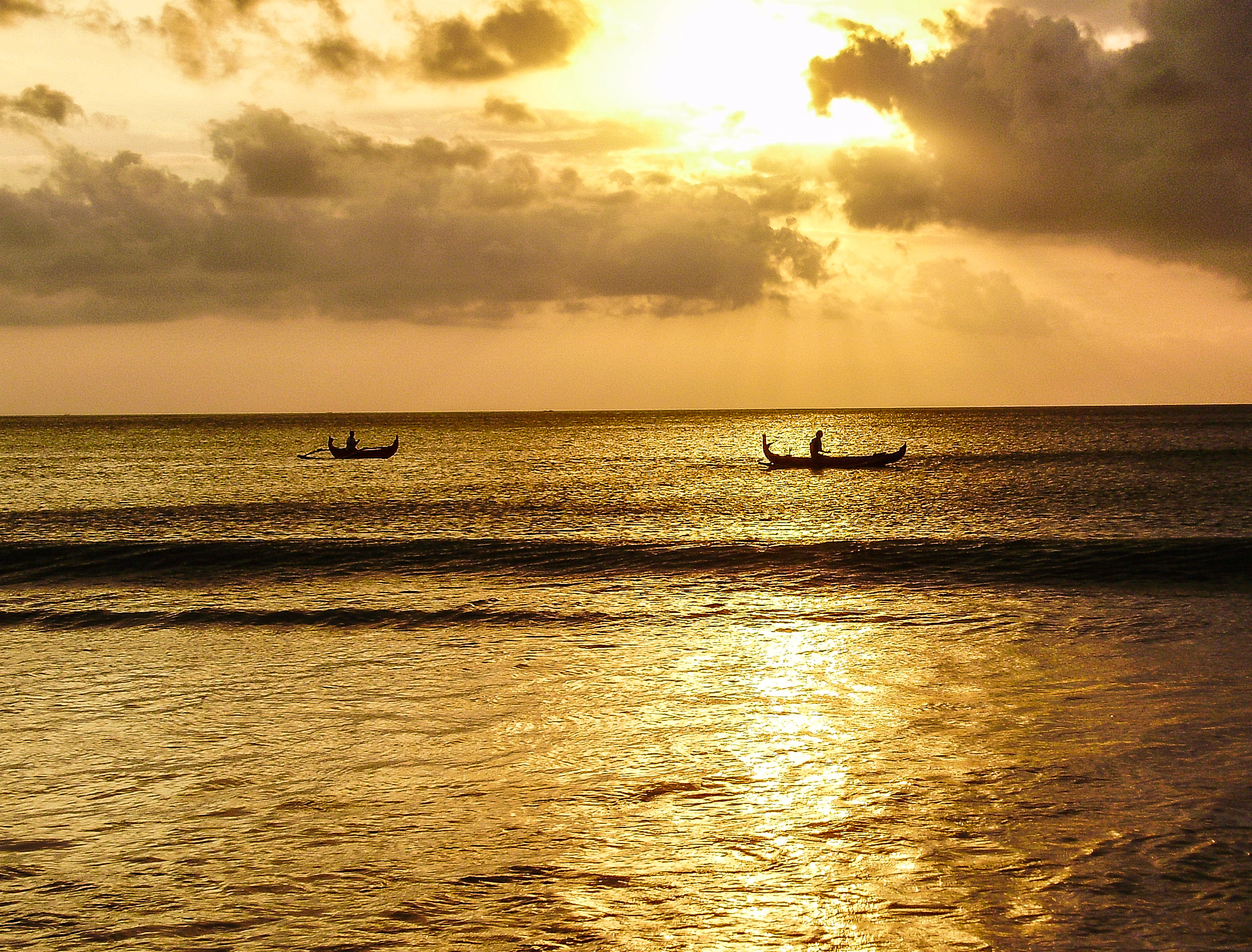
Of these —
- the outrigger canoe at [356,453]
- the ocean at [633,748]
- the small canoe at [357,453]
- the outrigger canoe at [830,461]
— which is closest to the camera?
the ocean at [633,748]

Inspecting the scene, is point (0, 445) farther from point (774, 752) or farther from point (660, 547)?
point (774, 752)

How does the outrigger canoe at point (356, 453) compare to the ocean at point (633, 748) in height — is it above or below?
above

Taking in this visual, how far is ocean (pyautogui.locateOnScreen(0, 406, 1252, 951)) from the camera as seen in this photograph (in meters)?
6.68

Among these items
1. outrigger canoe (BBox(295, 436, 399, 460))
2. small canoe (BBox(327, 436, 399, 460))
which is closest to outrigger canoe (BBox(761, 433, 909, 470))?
outrigger canoe (BBox(295, 436, 399, 460))

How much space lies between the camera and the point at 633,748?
10.2 metres

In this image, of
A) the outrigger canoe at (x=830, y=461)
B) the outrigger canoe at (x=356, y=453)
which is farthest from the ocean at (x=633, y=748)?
the outrigger canoe at (x=356, y=453)

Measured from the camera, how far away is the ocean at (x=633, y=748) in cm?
668

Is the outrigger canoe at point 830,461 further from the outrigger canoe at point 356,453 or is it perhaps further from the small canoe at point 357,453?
the small canoe at point 357,453

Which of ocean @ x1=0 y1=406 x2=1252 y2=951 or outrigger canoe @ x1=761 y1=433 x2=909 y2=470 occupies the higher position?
outrigger canoe @ x1=761 y1=433 x2=909 y2=470

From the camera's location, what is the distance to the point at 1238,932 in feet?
20.3

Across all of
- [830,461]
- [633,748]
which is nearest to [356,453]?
[830,461]

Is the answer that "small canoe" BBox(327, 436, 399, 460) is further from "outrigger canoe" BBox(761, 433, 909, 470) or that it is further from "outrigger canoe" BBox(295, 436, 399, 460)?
"outrigger canoe" BBox(761, 433, 909, 470)

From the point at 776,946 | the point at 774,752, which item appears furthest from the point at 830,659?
the point at 776,946

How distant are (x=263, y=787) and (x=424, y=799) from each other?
1754 mm
